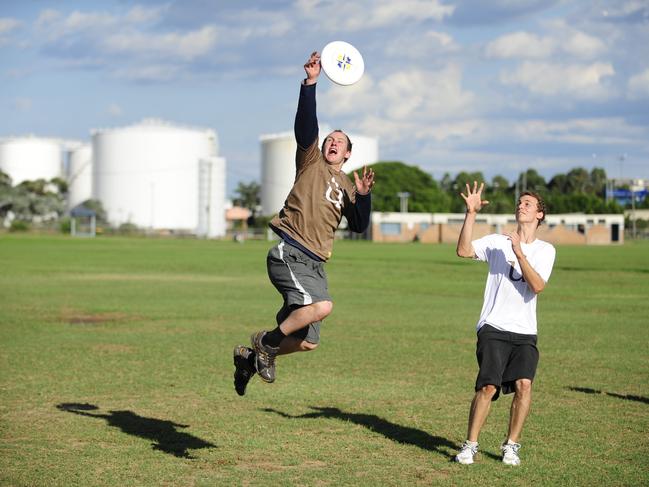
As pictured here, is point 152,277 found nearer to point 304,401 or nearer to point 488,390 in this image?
point 304,401

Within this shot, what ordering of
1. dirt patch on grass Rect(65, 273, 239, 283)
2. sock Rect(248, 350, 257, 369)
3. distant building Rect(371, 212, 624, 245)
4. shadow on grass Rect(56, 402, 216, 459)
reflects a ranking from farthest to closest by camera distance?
distant building Rect(371, 212, 624, 245) → dirt patch on grass Rect(65, 273, 239, 283) → shadow on grass Rect(56, 402, 216, 459) → sock Rect(248, 350, 257, 369)

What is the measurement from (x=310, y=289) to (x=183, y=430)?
2.61 m

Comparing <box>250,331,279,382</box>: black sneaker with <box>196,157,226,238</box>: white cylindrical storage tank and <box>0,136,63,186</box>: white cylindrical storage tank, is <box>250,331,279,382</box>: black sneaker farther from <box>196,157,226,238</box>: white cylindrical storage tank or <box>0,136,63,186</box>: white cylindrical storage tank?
<box>0,136,63,186</box>: white cylindrical storage tank

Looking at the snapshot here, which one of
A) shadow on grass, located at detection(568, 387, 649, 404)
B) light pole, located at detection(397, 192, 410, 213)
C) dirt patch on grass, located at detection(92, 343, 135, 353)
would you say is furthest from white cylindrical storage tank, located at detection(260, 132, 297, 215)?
shadow on grass, located at detection(568, 387, 649, 404)

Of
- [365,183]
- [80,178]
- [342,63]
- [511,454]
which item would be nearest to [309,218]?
[365,183]

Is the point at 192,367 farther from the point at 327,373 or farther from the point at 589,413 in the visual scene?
the point at 589,413

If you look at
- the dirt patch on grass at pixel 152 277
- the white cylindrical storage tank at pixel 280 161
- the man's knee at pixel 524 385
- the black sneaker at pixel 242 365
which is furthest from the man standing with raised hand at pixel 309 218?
the white cylindrical storage tank at pixel 280 161

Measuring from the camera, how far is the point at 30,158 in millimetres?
178125

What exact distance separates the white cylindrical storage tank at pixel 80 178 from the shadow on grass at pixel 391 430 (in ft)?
518

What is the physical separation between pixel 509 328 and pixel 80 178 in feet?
540

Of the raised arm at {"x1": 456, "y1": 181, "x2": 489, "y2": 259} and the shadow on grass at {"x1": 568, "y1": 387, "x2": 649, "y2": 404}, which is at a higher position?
the raised arm at {"x1": 456, "y1": 181, "x2": 489, "y2": 259}

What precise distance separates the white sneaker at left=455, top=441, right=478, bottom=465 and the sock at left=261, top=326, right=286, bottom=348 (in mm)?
1930

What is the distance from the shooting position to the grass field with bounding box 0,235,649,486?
27.9 ft

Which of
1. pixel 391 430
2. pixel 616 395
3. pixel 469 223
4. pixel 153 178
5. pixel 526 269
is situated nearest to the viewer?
pixel 526 269
